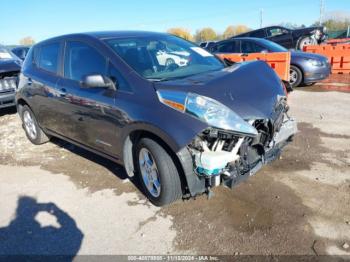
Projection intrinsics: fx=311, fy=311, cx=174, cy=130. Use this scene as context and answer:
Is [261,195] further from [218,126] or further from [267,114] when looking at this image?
[218,126]

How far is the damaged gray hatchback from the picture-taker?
278cm

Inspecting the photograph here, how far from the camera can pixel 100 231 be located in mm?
3070

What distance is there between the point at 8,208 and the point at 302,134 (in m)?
4.51

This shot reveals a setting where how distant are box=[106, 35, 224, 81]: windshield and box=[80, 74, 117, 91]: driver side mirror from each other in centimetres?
29

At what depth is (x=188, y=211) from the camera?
3.25m

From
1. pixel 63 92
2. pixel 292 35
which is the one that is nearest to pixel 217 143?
pixel 63 92

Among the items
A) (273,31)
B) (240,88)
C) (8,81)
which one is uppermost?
(273,31)

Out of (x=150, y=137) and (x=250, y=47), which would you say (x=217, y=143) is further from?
(x=250, y=47)

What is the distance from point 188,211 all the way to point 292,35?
13.0 meters

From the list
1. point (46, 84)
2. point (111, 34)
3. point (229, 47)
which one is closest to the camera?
point (111, 34)

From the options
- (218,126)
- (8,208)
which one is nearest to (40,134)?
(8,208)

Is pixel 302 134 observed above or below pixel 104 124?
below

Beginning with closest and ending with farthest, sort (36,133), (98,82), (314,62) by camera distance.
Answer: (98,82) → (36,133) → (314,62)

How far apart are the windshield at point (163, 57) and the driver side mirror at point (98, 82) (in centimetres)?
29
